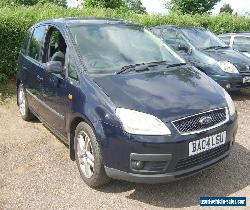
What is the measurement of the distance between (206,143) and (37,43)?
10.4 ft

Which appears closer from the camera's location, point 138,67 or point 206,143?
point 206,143

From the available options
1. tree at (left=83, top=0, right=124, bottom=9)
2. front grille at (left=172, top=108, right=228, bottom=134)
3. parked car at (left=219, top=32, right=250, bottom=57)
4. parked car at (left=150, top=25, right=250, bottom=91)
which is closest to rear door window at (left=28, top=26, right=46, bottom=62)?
front grille at (left=172, top=108, right=228, bottom=134)

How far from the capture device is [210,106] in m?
3.85

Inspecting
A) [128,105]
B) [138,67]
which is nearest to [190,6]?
[138,67]

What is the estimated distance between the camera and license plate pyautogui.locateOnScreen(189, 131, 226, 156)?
3.59 m

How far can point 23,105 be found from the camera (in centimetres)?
657

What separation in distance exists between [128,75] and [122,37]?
85cm

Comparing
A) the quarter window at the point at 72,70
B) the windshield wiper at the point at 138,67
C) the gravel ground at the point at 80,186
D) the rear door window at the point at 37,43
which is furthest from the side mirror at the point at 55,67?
the gravel ground at the point at 80,186

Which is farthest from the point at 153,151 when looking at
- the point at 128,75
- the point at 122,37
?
the point at 122,37

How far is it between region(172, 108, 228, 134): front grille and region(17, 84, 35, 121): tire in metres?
3.48

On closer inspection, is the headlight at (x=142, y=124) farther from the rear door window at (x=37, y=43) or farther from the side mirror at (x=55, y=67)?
the rear door window at (x=37, y=43)

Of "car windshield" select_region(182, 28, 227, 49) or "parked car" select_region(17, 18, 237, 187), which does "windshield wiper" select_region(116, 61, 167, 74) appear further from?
"car windshield" select_region(182, 28, 227, 49)

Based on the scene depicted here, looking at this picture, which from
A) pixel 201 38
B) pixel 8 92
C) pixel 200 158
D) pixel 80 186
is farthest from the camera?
pixel 201 38

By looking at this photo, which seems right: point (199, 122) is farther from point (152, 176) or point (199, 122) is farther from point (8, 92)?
point (8, 92)
